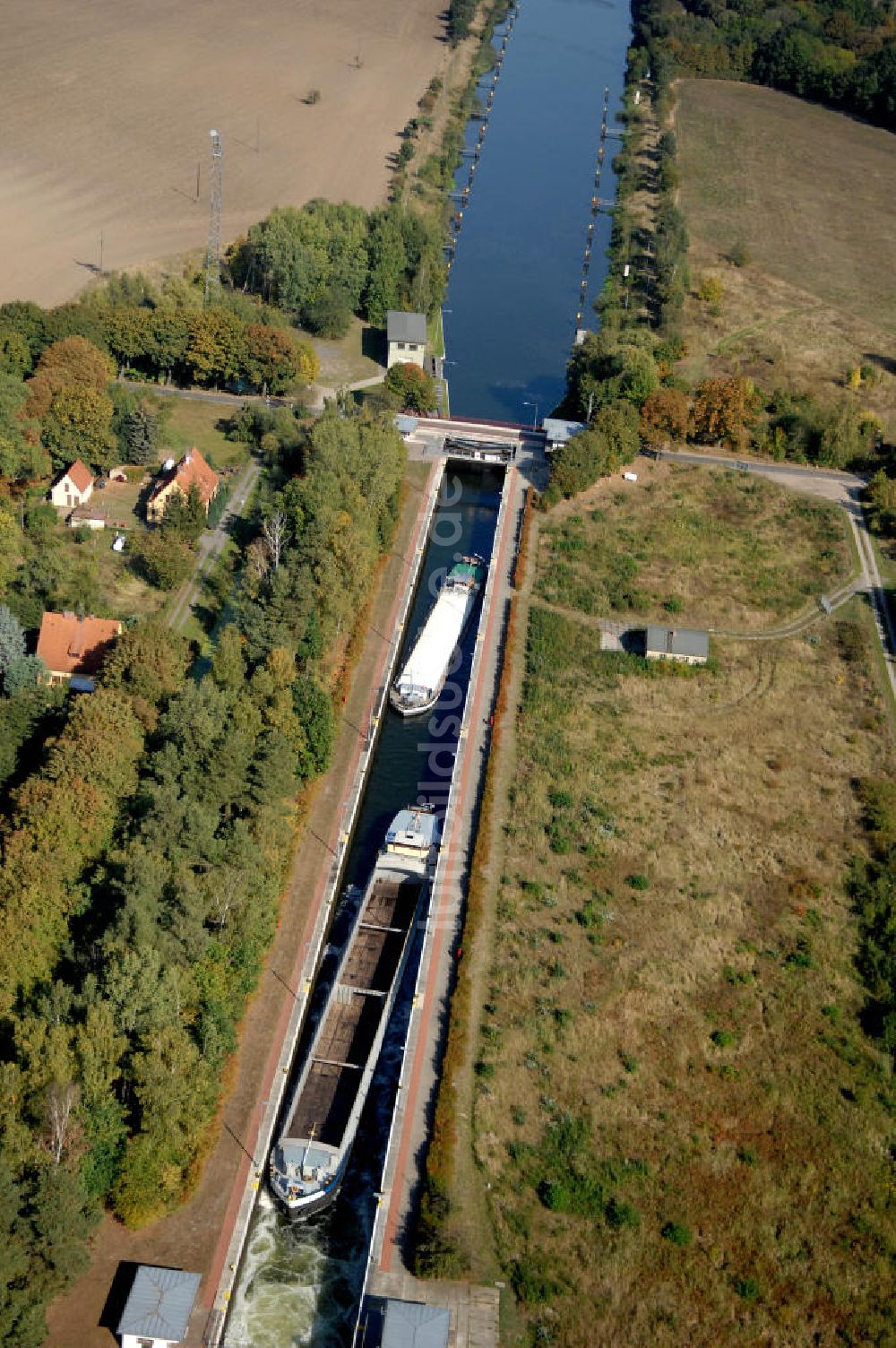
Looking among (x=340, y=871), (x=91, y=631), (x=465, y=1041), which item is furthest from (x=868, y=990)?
(x=91, y=631)

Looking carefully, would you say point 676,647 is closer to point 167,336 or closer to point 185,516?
point 185,516

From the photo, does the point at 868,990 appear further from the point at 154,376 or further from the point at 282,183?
the point at 282,183

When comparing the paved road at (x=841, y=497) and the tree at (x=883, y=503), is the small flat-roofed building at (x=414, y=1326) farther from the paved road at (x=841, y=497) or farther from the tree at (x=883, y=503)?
the tree at (x=883, y=503)

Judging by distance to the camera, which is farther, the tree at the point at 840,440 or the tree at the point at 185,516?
the tree at the point at 840,440

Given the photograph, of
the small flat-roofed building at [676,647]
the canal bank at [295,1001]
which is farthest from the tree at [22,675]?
the small flat-roofed building at [676,647]

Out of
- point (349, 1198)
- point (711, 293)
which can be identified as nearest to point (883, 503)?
point (711, 293)
